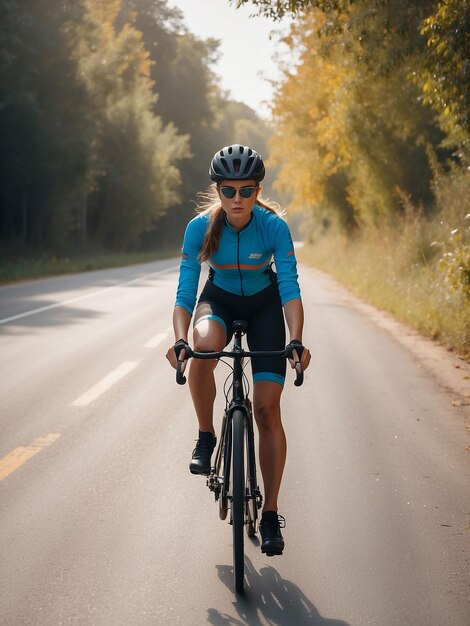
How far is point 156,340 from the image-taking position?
11.9 meters

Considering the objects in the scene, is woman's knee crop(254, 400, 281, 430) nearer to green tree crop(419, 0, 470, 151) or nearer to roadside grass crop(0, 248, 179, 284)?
green tree crop(419, 0, 470, 151)

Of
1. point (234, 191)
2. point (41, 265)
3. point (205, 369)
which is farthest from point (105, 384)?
point (41, 265)

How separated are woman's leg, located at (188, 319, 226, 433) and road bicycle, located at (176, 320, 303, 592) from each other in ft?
0.34

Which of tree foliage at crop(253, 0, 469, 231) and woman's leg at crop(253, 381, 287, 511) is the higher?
tree foliage at crop(253, 0, 469, 231)

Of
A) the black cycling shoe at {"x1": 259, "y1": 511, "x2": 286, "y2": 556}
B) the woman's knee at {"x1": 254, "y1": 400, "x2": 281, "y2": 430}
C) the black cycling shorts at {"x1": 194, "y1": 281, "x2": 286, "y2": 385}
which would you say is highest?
the black cycling shorts at {"x1": 194, "y1": 281, "x2": 286, "y2": 385}

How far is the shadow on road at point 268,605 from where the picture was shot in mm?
3408

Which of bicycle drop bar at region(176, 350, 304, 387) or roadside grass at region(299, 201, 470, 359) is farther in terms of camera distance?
A: roadside grass at region(299, 201, 470, 359)

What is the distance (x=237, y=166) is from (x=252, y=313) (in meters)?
0.76

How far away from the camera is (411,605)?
140 inches

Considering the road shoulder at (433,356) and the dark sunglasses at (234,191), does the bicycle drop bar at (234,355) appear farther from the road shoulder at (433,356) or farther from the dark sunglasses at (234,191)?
the road shoulder at (433,356)

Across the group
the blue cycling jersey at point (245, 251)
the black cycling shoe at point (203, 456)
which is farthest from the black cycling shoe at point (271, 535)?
the blue cycling jersey at point (245, 251)

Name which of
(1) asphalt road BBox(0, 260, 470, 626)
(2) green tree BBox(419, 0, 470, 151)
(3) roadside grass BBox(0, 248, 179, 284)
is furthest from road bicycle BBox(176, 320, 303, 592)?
(3) roadside grass BBox(0, 248, 179, 284)

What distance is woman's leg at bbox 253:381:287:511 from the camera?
13.4ft

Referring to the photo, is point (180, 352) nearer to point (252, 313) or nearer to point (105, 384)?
point (252, 313)
